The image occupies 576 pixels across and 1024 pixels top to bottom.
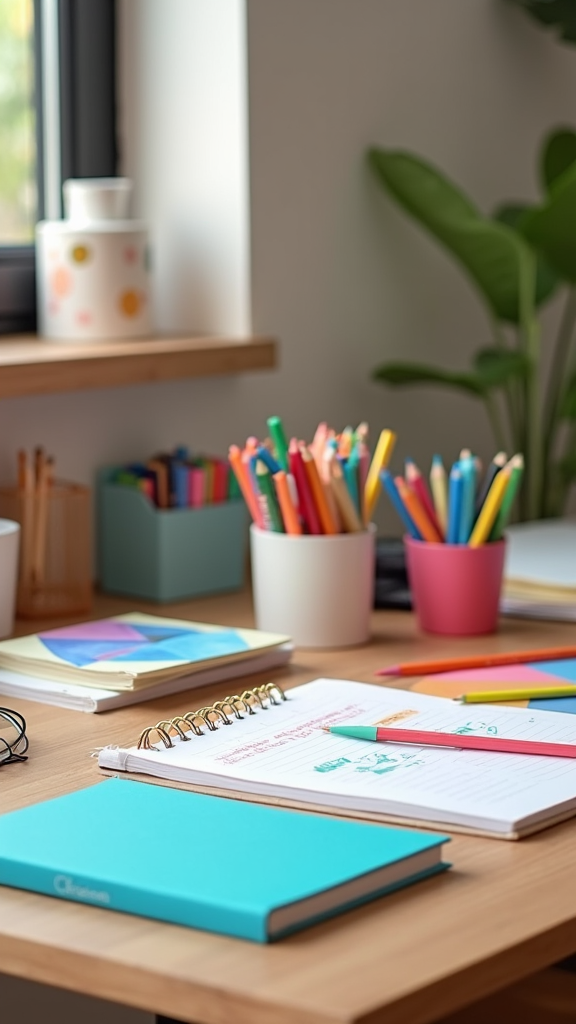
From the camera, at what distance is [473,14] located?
1904 millimetres

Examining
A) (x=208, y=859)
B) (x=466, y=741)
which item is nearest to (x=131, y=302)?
(x=466, y=741)

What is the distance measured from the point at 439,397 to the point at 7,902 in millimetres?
1284

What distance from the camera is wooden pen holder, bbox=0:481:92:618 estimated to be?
1435mm

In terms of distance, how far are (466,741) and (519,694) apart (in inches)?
5.7

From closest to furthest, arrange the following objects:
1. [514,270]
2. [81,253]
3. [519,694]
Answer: [519,694] → [81,253] → [514,270]

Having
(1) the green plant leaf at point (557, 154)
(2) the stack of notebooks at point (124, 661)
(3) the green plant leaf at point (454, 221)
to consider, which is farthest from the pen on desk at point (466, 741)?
(1) the green plant leaf at point (557, 154)

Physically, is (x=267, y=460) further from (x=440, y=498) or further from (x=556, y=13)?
(x=556, y=13)

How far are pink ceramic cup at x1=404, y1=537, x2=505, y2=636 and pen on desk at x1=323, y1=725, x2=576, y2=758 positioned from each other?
37 cm

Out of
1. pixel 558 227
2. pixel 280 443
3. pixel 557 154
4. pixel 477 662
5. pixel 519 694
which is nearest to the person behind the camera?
pixel 519 694

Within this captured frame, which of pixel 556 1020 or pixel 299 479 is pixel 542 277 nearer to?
pixel 299 479

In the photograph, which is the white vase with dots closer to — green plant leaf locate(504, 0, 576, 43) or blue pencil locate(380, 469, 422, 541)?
blue pencil locate(380, 469, 422, 541)

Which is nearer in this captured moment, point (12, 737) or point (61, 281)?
point (12, 737)

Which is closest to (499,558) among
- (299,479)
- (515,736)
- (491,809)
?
(299,479)

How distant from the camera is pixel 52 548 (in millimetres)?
1463
